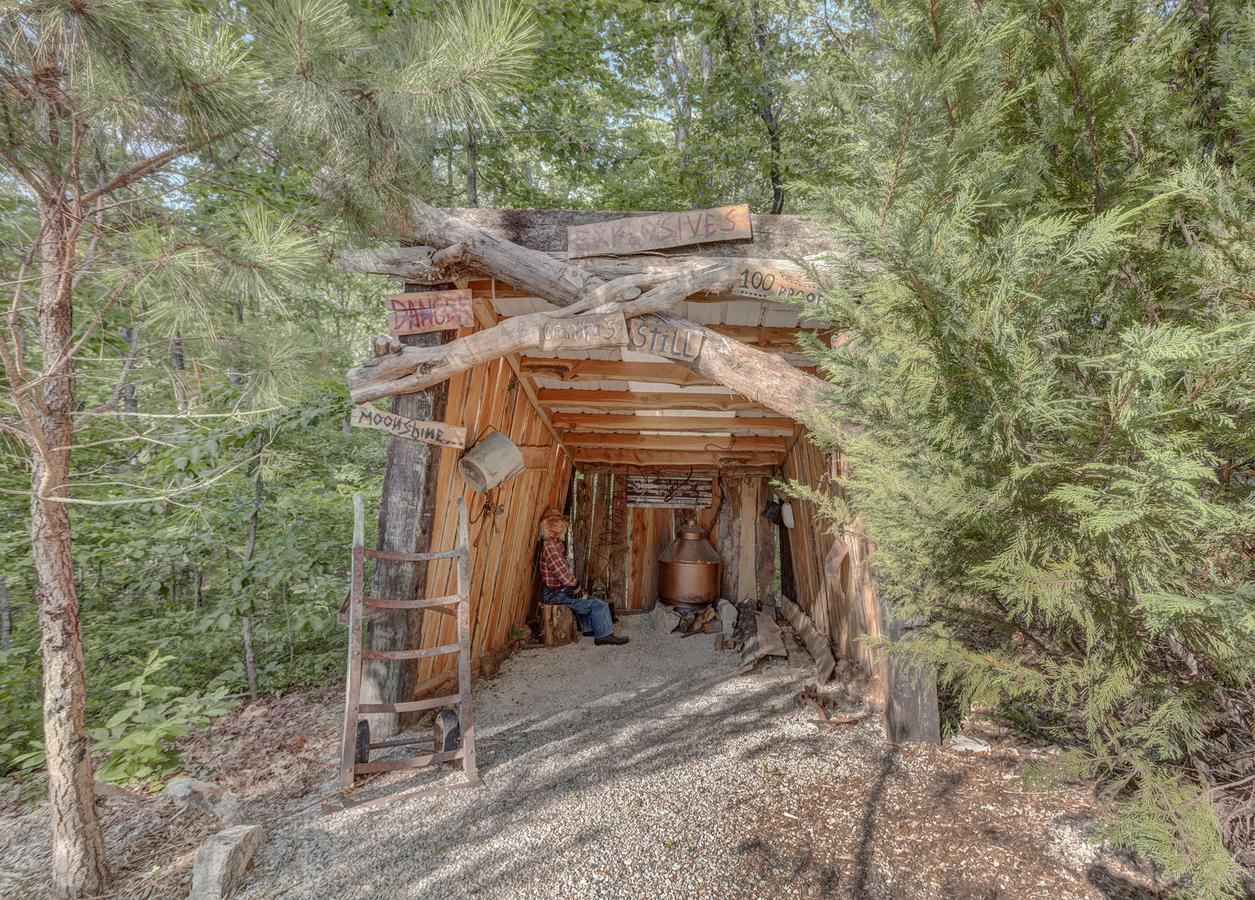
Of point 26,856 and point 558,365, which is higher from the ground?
point 558,365

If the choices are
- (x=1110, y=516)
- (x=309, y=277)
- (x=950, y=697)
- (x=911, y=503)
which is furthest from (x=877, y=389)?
(x=950, y=697)

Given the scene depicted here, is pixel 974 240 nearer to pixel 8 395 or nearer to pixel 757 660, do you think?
pixel 8 395

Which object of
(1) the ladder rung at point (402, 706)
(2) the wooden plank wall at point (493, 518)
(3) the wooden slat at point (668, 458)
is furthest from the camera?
(3) the wooden slat at point (668, 458)

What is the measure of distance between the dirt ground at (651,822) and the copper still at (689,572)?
4190mm

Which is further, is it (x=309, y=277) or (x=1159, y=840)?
(x=309, y=277)

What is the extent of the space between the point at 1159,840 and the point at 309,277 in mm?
3447

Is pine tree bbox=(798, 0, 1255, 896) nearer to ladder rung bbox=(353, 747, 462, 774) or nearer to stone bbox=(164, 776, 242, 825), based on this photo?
ladder rung bbox=(353, 747, 462, 774)

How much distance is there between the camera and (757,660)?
5.67m

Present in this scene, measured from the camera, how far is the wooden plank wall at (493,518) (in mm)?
4004

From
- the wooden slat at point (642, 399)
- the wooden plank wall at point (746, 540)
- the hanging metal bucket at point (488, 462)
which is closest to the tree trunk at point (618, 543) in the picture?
the wooden plank wall at point (746, 540)

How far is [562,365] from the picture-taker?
5.00 m

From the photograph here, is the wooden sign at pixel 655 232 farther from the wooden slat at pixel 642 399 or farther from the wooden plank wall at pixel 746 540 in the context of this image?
the wooden plank wall at pixel 746 540

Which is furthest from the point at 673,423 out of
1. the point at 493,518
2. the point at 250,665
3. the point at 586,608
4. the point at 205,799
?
the point at 205,799

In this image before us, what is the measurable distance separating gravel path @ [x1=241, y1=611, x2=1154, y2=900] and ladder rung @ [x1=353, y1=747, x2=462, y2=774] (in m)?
0.11
